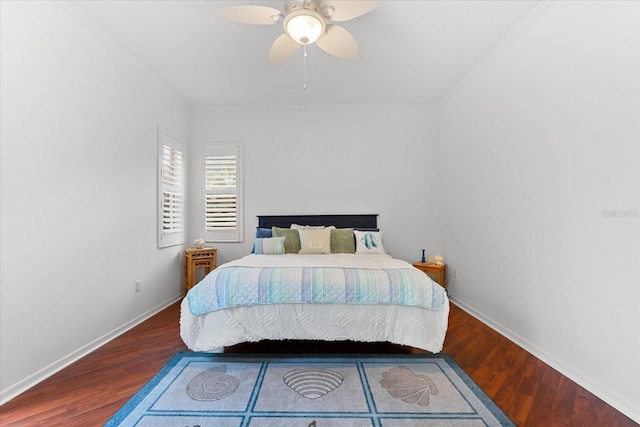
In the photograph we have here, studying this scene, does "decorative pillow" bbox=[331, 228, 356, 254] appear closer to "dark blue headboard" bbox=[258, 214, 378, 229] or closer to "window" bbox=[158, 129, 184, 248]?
"dark blue headboard" bbox=[258, 214, 378, 229]

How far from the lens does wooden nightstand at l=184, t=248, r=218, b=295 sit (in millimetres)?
3988

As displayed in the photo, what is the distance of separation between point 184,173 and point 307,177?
1.76 meters

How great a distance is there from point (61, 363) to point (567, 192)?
3.91 m

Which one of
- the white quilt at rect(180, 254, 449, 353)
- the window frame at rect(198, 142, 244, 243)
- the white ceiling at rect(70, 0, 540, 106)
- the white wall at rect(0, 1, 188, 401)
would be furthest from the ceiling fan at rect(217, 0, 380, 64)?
the window frame at rect(198, 142, 244, 243)

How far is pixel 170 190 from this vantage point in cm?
390

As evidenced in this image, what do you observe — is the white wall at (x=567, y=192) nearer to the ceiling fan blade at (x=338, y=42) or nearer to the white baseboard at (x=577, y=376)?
the white baseboard at (x=577, y=376)

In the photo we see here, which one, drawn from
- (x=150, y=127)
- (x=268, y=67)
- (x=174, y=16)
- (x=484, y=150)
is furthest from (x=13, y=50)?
(x=484, y=150)

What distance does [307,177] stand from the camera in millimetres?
4512

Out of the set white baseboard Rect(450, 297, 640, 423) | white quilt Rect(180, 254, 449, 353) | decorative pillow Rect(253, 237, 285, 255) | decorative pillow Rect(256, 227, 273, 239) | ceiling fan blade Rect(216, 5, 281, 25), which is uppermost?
ceiling fan blade Rect(216, 5, 281, 25)

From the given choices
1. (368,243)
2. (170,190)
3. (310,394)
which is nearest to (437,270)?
(368,243)

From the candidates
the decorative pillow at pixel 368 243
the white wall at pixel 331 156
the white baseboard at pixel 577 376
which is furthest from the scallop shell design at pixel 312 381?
the white wall at pixel 331 156

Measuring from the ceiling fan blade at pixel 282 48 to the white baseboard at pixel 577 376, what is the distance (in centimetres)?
312

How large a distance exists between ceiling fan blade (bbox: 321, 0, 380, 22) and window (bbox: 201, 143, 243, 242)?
9.03 ft

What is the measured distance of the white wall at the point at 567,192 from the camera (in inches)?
69.8
